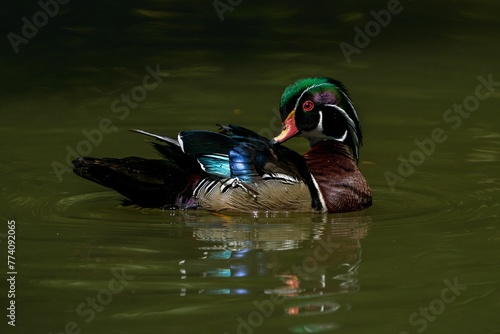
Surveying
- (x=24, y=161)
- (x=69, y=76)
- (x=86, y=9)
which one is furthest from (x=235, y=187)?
(x=86, y=9)

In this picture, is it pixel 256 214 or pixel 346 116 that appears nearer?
pixel 256 214

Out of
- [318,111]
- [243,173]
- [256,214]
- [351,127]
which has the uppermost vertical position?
[318,111]

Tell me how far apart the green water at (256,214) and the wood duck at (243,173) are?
0.13 metres

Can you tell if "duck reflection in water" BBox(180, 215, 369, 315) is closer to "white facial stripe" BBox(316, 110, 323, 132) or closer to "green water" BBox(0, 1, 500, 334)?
Answer: "green water" BBox(0, 1, 500, 334)

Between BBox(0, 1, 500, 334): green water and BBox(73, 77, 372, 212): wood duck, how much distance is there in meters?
0.13

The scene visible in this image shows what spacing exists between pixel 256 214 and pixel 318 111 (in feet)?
2.78

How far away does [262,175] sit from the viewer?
864 centimetres

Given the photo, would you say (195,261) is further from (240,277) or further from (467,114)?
(467,114)

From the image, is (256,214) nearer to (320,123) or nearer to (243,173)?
(243,173)

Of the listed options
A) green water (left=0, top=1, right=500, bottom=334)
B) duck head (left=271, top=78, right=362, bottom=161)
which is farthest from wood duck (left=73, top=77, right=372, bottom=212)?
green water (left=0, top=1, right=500, bottom=334)

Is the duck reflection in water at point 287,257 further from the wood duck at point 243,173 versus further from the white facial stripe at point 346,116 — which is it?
the white facial stripe at point 346,116

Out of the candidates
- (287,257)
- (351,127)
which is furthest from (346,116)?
(287,257)

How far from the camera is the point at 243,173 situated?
8.66 m

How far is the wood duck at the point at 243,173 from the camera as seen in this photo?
340 inches
